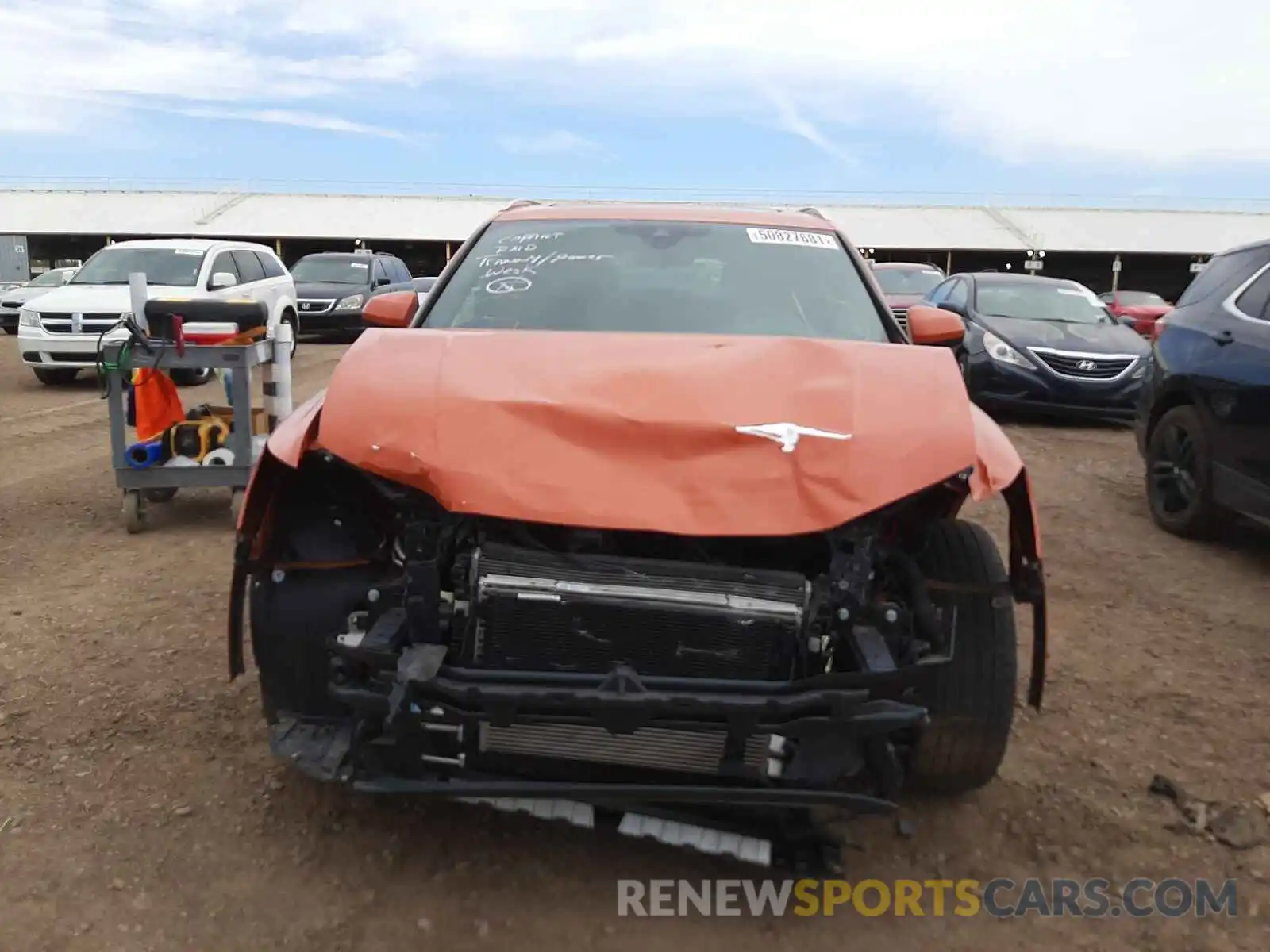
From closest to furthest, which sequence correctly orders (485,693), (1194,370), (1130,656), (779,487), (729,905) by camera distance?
1. (485,693)
2. (779,487)
3. (729,905)
4. (1130,656)
5. (1194,370)

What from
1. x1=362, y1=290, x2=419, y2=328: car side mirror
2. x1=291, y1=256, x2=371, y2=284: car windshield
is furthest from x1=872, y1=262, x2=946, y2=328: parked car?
x1=362, y1=290, x2=419, y2=328: car side mirror

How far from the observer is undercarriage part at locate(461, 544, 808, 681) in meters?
2.49

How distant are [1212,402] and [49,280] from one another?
2111 centimetres

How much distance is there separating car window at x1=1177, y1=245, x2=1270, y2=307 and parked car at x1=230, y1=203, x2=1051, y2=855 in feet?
12.8

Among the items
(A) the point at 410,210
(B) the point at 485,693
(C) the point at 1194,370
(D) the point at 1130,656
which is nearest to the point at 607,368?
(B) the point at 485,693

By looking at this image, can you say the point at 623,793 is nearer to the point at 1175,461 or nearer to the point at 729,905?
the point at 729,905

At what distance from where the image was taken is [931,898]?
2.75 m

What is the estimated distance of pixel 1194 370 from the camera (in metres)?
5.94

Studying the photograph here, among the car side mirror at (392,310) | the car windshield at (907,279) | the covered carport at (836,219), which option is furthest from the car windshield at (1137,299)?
the car side mirror at (392,310)

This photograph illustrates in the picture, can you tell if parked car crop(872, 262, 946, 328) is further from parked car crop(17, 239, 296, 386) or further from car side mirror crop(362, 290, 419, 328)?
car side mirror crop(362, 290, 419, 328)

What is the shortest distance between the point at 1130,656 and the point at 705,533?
2.79m

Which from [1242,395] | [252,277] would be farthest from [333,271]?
[1242,395]

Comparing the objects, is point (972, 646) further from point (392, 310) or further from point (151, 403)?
point (151, 403)

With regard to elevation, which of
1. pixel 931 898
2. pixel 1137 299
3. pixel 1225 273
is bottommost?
pixel 931 898
